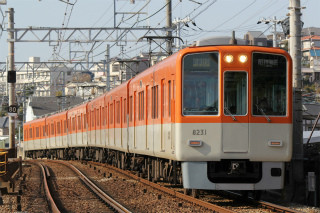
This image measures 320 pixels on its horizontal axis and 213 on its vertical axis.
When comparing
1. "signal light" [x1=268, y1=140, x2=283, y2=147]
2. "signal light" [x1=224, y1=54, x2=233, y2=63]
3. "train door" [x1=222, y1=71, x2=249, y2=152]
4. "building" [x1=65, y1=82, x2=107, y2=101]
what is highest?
"building" [x1=65, y1=82, x2=107, y2=101]

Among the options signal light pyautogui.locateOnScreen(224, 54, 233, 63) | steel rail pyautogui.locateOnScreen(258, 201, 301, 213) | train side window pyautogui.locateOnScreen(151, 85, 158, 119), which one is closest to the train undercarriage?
train side window pyautogui.locateOnScreen(151, 85, 158, 119)

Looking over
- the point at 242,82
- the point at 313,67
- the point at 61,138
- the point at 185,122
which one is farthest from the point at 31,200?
the point at 313,67

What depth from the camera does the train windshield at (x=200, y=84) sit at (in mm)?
11164

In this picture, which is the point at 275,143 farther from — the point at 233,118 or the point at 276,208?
the point at 276,208

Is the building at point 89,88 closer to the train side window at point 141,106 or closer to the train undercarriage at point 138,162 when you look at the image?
the train undercarriage at point 138,162

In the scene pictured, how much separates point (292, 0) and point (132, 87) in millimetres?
5273

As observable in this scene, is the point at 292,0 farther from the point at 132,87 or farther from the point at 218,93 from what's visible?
the point at 132,87

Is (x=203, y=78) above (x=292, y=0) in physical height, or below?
below

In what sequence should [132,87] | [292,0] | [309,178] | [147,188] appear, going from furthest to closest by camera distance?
[132,87] → [147,188] → [292,0] → [309,178]

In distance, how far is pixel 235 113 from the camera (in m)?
11.1

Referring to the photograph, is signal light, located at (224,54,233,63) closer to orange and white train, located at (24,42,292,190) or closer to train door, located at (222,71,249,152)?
orange and white train, located at (24,42,292,190)

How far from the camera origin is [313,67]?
75.4 m

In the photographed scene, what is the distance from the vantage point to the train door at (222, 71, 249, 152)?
11.1m

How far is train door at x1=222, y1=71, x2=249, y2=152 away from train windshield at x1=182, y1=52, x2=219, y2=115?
0.67 ft
